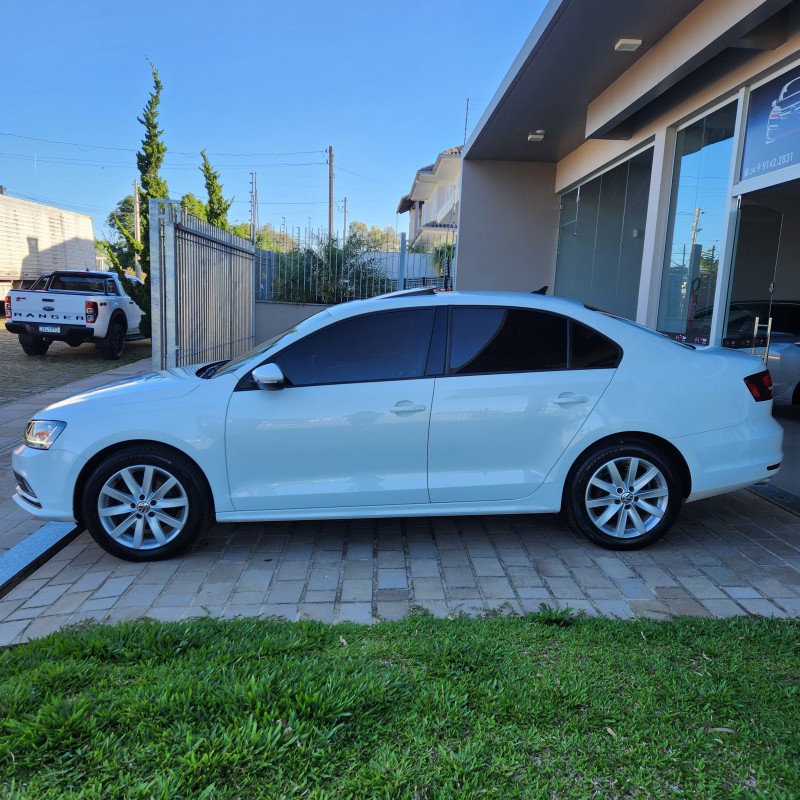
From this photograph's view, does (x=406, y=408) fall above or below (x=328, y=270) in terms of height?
below

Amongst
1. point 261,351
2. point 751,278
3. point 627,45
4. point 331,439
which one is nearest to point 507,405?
point 331,439

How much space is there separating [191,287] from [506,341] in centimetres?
568

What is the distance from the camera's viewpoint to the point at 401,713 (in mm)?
2381

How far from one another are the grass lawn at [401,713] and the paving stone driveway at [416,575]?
16.2 inches

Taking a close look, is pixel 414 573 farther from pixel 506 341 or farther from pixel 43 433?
pixel 43 433

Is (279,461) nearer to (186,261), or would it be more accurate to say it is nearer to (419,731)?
(419,731)

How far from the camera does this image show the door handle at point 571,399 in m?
4.12

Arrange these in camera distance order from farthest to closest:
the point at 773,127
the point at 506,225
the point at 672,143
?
the point at 506,225, the point at 672,143, the point at 773,127

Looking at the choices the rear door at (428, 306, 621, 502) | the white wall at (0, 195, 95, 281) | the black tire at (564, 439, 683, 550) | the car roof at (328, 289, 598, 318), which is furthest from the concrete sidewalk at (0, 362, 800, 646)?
the white wall at (0, 195, 95, 281)

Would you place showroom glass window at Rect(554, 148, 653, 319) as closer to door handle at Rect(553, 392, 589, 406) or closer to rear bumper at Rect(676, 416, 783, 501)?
rear bumper at Rect(676, 416, 783, 501)

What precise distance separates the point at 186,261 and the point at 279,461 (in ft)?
17.0

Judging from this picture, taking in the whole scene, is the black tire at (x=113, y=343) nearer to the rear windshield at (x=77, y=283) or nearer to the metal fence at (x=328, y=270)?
the rear windshield at (x=77, y=283)

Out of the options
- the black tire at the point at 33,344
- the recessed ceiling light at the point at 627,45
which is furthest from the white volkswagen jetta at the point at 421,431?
the black tire at the point at 33,344

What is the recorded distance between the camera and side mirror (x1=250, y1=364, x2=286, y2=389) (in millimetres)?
3939
